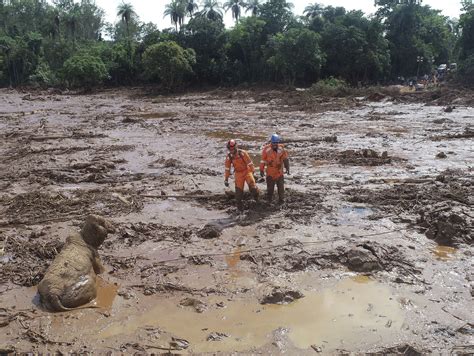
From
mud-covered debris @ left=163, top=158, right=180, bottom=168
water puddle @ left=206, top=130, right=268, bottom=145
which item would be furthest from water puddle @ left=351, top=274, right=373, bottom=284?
water puddle @ left=206, top=130, right=268, bottom=145

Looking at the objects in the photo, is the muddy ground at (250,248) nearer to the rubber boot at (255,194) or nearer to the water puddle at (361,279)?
the water puddle at (361,279)

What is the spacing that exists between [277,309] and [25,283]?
12.2ft

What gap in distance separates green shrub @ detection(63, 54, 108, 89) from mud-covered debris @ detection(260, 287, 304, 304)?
141ft

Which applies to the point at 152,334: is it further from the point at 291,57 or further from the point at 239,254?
the point at 291,57

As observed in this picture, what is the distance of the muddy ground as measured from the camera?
5.23 metres

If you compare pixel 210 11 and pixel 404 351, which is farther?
pixel 210 11

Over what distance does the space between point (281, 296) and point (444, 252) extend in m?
3.16

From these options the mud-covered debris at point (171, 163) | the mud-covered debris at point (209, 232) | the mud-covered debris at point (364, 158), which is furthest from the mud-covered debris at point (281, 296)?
the mud-covered debris at point (171, 163)

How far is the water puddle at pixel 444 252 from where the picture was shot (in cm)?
702

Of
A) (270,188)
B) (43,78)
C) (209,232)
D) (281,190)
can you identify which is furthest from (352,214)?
(43,78)

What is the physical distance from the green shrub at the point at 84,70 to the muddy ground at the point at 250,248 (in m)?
29.8

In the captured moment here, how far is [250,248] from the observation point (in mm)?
7570

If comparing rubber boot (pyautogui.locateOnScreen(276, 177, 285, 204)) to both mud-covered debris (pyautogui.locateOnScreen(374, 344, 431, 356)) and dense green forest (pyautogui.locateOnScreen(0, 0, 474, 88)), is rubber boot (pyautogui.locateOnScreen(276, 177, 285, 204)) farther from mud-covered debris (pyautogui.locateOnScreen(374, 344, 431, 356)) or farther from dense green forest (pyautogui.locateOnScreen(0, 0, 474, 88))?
dense green forest (pyautogui.locateOnScreen(0, 0, 474, 88))

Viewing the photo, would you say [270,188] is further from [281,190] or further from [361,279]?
[361,279]
